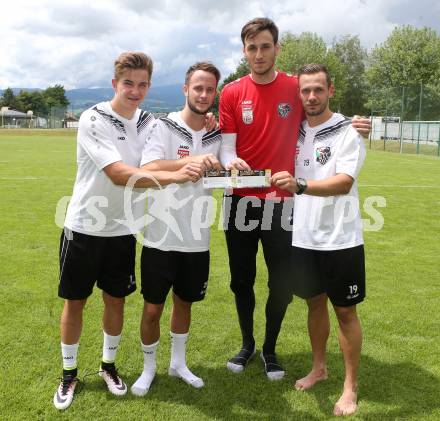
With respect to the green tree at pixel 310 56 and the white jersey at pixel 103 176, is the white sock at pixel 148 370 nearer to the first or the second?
the white jersey at pixel 103 176

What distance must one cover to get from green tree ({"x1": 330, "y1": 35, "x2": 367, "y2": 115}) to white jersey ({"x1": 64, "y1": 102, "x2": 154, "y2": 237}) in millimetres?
83527

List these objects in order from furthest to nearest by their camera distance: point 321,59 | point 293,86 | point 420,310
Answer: point 321,59 → point 420,310 → point 293,86

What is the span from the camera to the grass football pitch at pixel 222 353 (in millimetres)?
3420

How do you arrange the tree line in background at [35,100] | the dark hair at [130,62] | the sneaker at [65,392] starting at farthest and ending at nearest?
the tree line in background at [35,100], the sneaker at [65,392], the dark hair at [130,62]

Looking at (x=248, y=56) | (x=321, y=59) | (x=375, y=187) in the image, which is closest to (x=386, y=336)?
(x=248, y=56)

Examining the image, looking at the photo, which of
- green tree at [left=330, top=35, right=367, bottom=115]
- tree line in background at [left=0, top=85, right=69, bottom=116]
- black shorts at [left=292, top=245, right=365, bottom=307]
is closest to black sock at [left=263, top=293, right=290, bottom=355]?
black shorts at [left=292, top=245, right=365, bottom=307]

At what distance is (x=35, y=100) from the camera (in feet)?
368

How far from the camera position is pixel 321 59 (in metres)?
70.9

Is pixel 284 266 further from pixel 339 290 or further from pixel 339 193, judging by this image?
pixel 339 193

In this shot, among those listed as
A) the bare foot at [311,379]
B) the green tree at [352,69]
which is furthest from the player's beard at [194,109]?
the green tree at [352,69]

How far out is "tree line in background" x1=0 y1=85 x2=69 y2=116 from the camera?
356ft

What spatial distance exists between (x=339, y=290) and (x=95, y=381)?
1.99 metres

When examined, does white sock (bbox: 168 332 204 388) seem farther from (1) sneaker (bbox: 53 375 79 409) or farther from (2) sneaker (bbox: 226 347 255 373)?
(1) sneaker (bbox: 53 375 79 409)

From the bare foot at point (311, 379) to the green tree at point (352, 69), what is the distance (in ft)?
273
